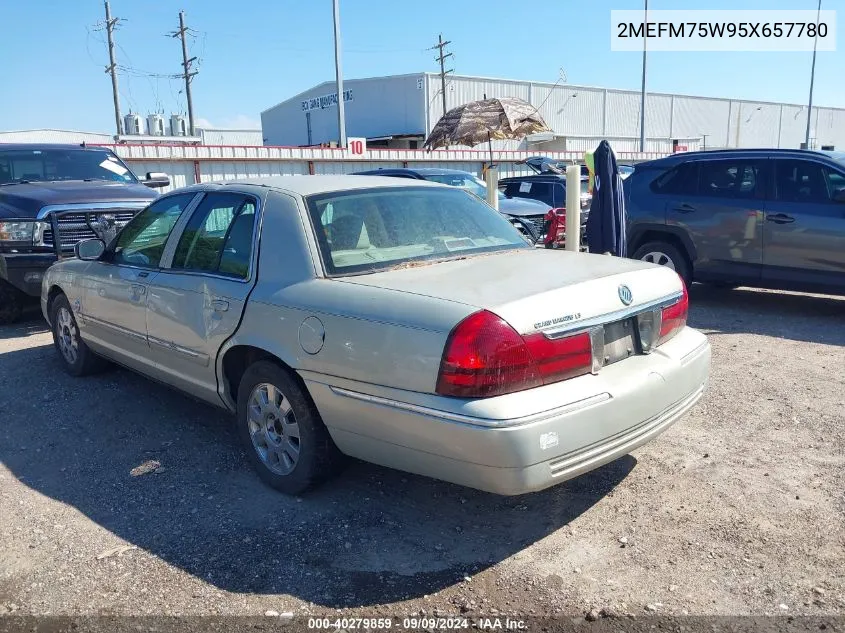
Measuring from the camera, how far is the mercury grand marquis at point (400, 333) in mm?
2926

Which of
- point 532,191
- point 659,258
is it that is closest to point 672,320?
point 659,258

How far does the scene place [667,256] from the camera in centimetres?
864

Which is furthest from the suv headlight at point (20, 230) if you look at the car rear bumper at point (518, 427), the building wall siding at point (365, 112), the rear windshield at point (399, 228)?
the building wall siding at point (365, 112)

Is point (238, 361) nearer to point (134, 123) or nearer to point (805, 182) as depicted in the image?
point (805, 182)

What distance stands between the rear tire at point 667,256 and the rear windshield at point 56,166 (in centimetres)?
661

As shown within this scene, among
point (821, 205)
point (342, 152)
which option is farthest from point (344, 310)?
point (342, 152)

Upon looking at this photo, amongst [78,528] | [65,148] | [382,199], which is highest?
[65,148]

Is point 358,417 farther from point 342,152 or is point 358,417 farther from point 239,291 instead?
point 342,152

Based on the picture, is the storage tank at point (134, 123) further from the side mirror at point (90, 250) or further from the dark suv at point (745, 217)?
the side mirror at point (90, 250)

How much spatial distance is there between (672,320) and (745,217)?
4779 mm

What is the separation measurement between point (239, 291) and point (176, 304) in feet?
2.22

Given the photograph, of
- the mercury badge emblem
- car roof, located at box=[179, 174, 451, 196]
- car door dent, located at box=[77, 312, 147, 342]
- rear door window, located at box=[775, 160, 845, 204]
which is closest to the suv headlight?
the mercury badge emblem

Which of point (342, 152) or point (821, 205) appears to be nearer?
point (821, 205)

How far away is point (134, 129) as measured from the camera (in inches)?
1503
